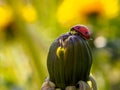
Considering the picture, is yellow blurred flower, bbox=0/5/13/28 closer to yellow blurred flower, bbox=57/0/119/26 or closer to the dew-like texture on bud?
yellow blurred flower, bbox=57/0/119/26

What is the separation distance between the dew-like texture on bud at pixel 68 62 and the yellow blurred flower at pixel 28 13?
65.6 inches

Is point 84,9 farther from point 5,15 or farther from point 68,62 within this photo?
point 68,62

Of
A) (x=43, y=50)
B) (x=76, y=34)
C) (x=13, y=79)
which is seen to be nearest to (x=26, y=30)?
(x=43, y=50)

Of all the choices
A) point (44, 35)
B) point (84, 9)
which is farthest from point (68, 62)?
point (44, 35)

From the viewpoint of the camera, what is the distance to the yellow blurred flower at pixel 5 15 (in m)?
2.90

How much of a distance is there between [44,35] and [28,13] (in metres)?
0.17

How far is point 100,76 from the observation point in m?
2.67

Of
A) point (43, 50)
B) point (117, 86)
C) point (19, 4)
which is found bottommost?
point (117, 86)

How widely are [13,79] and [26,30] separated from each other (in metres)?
0.41

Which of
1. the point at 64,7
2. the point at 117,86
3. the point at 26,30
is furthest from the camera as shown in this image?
the point at 64,7

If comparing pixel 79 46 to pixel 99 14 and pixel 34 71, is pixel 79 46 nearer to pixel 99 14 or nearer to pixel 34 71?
pixel 34 71

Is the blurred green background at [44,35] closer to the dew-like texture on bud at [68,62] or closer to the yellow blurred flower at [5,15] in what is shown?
the yellow blurred flower at [5,15]

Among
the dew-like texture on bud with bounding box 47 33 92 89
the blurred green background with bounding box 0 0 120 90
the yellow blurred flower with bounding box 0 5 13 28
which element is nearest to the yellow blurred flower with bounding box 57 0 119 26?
the blurred green background with bounding box 0 0 120 90

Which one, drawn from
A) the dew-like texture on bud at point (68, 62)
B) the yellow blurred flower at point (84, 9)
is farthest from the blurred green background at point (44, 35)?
the dew-like texture on bud at point (68, 62)
